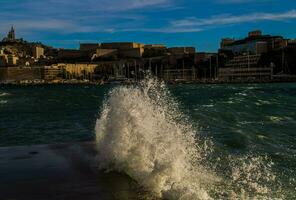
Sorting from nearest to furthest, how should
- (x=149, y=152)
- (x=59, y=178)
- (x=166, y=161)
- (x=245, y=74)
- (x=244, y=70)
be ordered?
(x=166, y=161), (x=59, y=178), (x=149, y=152), (x=245, y=74), (x=244, y=70)

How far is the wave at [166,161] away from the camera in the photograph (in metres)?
11.8

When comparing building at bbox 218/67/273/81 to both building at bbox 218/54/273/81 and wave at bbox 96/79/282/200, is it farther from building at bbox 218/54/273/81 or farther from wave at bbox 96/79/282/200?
wave at bbox 96/79/282/200

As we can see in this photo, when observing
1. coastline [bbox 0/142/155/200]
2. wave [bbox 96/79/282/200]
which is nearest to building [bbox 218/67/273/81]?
wave [bbox 96/79/282/200]

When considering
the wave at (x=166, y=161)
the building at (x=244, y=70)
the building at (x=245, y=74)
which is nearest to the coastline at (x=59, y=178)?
the wave at (x=166, y=161)

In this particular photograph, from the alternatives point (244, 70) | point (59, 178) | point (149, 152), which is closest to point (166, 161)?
point (149, 152)

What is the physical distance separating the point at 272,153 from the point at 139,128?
4.71m

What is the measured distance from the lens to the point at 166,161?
12.4m

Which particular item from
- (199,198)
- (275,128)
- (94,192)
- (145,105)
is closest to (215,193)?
(199,198)

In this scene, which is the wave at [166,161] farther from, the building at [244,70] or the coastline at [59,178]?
the building at [244,70]

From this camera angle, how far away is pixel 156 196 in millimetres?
11211

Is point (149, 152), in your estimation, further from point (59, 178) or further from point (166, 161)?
point (59, 178)

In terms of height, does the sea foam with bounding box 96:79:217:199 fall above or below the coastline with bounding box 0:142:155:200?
above

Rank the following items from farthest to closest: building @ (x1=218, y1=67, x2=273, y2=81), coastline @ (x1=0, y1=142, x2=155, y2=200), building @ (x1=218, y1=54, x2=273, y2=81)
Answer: building @ (x1=218, y1=54, x2=273, y2=81) < building @ (x1=218, y1=67, x2=273, y2=81) < coastline @ (x1=0, y1=142, x2=155, y2=200)

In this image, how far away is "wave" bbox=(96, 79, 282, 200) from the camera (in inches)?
464
